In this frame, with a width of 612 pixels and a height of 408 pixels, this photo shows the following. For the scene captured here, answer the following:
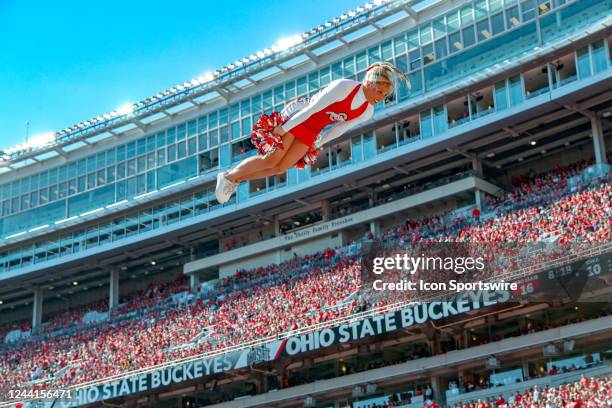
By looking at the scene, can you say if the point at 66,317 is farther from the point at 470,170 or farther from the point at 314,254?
the point at 470,170

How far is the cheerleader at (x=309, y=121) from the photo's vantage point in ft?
37.6

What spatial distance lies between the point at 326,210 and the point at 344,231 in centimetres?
196

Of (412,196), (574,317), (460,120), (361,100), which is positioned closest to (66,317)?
(412,196)

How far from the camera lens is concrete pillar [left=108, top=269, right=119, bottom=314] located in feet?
178

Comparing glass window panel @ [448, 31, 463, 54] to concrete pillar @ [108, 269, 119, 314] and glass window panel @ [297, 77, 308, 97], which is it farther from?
concrete pillar @ [108, 269, 119, 314]

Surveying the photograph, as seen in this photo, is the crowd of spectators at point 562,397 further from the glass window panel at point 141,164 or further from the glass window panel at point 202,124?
the glass window panel at point 141,164

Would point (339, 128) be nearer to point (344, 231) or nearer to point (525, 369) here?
point (525, 369)

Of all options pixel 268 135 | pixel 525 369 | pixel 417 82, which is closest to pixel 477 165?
pixel 417 82

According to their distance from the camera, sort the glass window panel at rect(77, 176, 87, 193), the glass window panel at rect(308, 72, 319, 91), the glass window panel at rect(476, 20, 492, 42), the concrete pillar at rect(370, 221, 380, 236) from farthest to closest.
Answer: the glass window panel at rect(77, 176, 87, 193) < the glass window panel at rect(308, 72, 319, 91) < the concrete pillar at rect(370, 221, 380, 236) < the glass window panel at rect(476, 20, 492, 42)

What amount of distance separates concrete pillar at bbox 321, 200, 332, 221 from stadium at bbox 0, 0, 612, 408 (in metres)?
0.12

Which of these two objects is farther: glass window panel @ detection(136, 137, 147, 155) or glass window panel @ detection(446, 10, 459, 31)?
glass window panel @ detection(136, 137, 147, 155)

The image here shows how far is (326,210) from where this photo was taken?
48156mm

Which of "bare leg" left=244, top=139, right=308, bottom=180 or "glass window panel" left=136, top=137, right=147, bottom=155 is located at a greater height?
"glass window panel" left=136, top=137, right=147, bottom=155

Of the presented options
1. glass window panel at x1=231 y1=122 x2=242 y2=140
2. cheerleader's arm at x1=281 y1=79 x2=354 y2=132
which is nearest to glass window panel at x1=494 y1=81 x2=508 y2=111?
glass window panel at x1=231 y1=122 x2=242 y2=140
